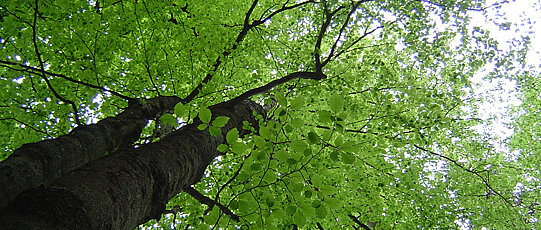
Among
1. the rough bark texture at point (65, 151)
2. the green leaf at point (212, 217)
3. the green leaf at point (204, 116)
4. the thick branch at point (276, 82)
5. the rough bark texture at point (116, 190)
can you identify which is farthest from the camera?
the thick branch at point (276, 82)

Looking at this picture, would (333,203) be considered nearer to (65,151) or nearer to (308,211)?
(308,211)

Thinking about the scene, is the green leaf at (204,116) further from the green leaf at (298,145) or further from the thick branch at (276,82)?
the thick branch at (276,82)

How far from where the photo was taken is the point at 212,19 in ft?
17.4

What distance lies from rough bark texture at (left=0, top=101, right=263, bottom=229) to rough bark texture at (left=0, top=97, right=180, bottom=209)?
153 mm

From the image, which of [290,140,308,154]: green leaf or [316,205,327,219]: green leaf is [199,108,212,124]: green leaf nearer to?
[290,140,308,154]: green leaf

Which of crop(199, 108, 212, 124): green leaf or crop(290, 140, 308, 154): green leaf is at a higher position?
crop(290, 140, 308, 154): green leaf

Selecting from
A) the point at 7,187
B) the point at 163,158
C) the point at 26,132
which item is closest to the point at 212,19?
the point at 26,132

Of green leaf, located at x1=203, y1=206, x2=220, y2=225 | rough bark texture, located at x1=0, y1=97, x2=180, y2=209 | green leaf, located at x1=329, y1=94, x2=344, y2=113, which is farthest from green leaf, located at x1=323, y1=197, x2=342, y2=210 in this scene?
rough bark texture, located at x1=0, y1=97, x2=180, y2=209

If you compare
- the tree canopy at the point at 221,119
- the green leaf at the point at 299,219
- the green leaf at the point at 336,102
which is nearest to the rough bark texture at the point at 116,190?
the tree canopy at the point at 221,119

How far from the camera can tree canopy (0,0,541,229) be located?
1771mm

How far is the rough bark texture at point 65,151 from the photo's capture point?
4.50 ft

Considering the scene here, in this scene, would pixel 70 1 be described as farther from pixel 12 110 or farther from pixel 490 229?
pixel 490 229

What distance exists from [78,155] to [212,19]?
399 cm

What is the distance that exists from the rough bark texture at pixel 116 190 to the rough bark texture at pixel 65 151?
0.15 m
